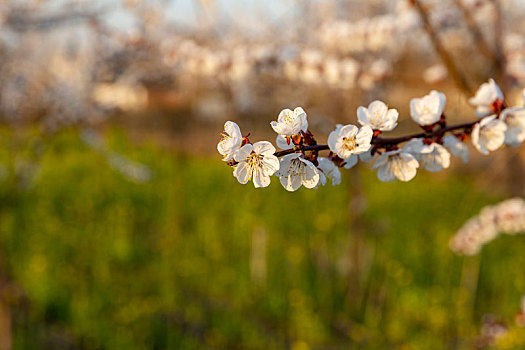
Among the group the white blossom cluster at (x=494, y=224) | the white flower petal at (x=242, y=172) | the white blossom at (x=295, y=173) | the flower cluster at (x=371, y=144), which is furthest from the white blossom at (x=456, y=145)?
the white blossom cluster at (x=494, y=224)

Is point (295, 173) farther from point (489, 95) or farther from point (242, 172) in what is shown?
point (489, 95)

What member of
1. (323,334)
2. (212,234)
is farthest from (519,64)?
(212,234)

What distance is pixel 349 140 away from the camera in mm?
875

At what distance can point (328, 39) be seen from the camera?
4039 millimetres

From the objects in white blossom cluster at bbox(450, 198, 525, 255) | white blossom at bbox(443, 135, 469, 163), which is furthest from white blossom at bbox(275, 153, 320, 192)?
white blossom cluster at bbox(450, 198, 525, 255)

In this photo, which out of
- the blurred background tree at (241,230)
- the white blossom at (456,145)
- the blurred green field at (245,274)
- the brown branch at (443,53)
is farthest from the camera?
the blurred green field at (245,274)

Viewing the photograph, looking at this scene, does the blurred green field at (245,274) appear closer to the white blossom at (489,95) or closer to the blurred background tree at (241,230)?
the blurred background tree at (241,230)

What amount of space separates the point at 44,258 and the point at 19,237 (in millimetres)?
856

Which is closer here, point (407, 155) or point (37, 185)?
point (407, 155)

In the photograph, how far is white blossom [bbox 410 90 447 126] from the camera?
98 centimetres

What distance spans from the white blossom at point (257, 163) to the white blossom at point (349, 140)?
0.41 ft

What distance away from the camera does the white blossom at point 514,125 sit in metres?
0.96

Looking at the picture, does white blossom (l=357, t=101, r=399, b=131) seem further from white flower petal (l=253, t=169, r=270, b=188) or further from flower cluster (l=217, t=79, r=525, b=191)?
white flower petal (l=253, t=169, r=270, b=188)

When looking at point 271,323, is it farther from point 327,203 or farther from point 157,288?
point 327,203
